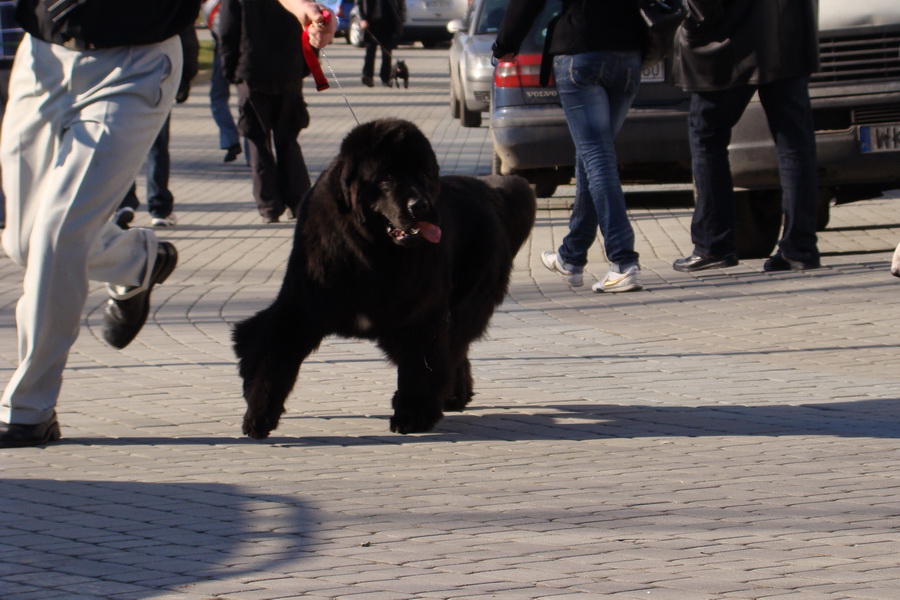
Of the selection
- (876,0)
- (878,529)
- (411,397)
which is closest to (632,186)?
(876,0)

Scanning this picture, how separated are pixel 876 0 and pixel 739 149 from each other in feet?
4.65

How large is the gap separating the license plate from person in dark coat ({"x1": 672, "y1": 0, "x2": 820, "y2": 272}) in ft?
2.00

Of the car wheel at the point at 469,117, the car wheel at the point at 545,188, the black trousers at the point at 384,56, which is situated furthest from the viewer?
the black trousers at the point at 384,56

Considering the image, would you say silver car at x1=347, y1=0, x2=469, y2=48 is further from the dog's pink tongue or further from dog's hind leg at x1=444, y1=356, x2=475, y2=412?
the dog's pink tongue

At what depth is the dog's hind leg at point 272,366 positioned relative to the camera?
5.11 metres

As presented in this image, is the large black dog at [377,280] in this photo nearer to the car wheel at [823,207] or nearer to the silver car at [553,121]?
the car wheel at [823,207]

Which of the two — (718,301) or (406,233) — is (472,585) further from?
(718,301)

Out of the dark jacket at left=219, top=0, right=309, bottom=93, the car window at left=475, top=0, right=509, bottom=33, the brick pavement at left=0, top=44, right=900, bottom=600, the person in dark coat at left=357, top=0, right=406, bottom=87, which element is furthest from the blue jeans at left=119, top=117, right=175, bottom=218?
the person in dark coat at left=357, top=0, right=406, bottom=87

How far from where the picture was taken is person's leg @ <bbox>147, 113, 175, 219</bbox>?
37.2 feet

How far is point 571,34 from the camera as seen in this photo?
317 inches

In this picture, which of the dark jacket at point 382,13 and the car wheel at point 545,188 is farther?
the dark jacket at point 382,13

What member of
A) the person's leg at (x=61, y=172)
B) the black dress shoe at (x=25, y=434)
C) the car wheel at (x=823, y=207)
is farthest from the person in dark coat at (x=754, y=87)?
the black dress shoe at (x=25, y=434)

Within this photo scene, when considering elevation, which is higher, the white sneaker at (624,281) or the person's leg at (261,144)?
the white sneaker at (624,281)

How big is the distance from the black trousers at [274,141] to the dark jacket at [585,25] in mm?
3563
